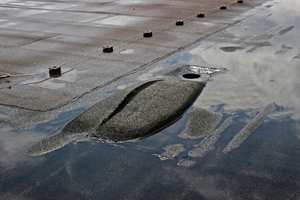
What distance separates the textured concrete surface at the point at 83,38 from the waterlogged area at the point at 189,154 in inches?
33.3

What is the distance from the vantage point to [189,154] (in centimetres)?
410

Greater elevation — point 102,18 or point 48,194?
point 102,18

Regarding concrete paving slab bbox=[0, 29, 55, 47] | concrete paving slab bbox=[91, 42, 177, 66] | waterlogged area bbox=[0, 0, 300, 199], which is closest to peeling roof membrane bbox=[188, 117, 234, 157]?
waterlogged area bbox=[0, 0, 300, 199]

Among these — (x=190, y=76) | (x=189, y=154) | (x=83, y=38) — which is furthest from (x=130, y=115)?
(x=83, y=38)

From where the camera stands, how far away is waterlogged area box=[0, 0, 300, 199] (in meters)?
3.50

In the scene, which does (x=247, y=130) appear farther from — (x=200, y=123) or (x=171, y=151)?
(x=171, y=151)

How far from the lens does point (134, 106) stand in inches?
199

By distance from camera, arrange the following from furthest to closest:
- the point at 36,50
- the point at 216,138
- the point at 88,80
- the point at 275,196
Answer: the point at 36,50
the point at 88,80
the point at 216,138
the point at 275,196

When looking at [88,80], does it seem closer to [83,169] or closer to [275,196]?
[83,169]

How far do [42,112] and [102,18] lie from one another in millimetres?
7904

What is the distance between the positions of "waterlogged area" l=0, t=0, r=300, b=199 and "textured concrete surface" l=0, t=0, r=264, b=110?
846mm

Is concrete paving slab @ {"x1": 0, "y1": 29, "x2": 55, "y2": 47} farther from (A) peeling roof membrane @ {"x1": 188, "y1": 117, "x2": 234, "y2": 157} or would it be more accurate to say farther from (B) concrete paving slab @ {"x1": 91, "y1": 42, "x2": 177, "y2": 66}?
(A) peeling roof membrane @ {"x1": 188, "y1": 117, "x2": 234, "y2": 157}

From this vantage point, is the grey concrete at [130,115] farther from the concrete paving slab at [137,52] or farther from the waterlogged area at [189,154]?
the concrete paving slab at [137,52]

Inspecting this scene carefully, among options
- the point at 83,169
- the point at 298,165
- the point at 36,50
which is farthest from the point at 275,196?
the point at 36,50
